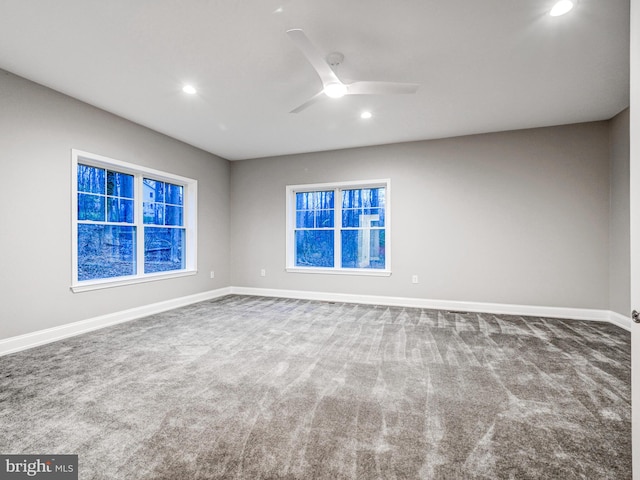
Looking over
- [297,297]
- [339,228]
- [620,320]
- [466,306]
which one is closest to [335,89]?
[339,228]

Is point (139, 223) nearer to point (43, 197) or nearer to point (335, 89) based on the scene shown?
point (43, 197)

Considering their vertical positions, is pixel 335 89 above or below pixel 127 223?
above

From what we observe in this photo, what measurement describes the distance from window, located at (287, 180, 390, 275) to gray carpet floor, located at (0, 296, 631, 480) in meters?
1.99

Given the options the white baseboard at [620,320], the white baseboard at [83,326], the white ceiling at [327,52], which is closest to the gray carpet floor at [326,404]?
the white baseboard at [83,326]

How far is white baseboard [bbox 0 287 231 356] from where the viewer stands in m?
3.03

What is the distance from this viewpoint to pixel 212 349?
310cm

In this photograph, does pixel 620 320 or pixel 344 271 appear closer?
pixel 620 320

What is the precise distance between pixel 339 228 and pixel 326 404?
383 centimetres

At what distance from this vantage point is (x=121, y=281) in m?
4.13

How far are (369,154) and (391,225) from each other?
129 cm

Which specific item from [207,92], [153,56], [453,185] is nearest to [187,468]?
[153,56]

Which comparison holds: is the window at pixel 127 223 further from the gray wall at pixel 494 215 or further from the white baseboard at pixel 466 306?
the gray wall at pixel 494 215

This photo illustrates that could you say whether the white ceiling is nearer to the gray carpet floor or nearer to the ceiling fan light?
the ceiling fan light

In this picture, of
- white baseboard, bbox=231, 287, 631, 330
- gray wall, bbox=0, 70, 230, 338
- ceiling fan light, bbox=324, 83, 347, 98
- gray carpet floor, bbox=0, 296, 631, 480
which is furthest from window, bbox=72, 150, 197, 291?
ceiling fan light, bbox=324, 83, 347, 98
